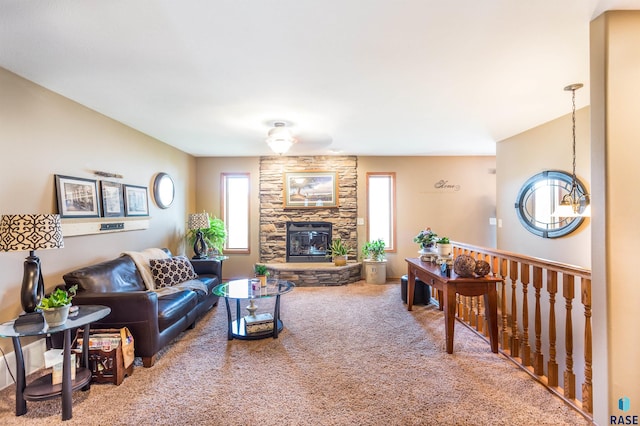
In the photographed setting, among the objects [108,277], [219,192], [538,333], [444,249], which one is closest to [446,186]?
[444,249]

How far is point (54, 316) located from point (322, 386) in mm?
1936

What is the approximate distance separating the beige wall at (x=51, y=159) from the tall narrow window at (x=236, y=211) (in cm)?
186

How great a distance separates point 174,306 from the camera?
3053mm

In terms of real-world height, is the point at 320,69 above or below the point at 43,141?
above

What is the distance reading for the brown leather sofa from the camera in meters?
2.62

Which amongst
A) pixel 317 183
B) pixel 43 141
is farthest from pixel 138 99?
pixel 317 183

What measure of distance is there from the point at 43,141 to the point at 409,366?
384 centimetres

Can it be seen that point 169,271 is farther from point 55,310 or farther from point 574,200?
point 574,200

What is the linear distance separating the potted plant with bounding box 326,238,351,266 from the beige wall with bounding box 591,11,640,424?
419 centimetres

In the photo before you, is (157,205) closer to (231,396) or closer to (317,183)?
(317,183)

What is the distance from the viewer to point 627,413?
177cm

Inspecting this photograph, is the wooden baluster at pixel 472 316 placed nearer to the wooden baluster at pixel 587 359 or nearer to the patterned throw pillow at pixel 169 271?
the wooden baluster at pixel 587 359

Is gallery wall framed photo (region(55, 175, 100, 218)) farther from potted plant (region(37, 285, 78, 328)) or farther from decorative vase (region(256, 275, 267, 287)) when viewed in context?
decorative vase (region(256, 275, 267, 287))

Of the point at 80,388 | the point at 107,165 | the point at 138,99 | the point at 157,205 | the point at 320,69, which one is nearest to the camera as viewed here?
the point at 80,388
